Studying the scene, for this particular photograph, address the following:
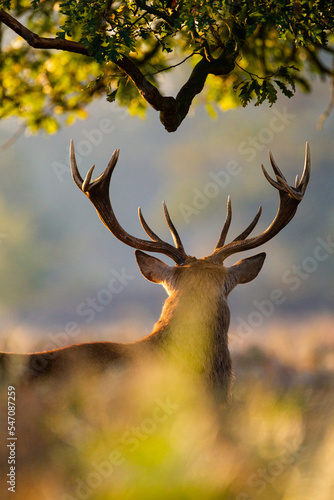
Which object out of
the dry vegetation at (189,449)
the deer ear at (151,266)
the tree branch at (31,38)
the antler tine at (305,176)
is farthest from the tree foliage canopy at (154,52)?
the dry vegetation at (189,449)

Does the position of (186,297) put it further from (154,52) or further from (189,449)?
(154,52)

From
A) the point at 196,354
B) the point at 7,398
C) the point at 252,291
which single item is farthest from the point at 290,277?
the point at 7,398

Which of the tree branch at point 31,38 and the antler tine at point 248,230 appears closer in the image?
the tree branch at point 31,38

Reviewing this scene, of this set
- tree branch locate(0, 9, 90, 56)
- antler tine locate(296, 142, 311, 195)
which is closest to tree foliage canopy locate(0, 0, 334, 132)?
tree branch locate(0, 9, 90, 56)

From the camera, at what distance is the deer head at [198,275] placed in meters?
4.42

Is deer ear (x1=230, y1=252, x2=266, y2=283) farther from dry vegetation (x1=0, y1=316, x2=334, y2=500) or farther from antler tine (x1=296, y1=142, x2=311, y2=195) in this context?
dry vegetation (x1=0, y1=316, x2=334, y2=500)

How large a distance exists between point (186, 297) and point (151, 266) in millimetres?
772

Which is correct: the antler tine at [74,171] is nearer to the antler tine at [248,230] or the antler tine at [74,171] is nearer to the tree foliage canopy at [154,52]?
the tree foliage canopy at [154,52]

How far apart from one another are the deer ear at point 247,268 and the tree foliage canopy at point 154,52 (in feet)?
5.71

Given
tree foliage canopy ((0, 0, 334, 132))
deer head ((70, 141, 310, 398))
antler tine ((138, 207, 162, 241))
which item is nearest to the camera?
deer head ((70, 141, 310, 398))

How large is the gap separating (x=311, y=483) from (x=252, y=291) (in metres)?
6.67

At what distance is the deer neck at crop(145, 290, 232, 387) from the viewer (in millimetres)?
4305

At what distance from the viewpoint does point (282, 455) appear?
808 millimetres

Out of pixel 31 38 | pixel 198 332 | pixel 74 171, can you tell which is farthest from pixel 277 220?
pixel 31 38
